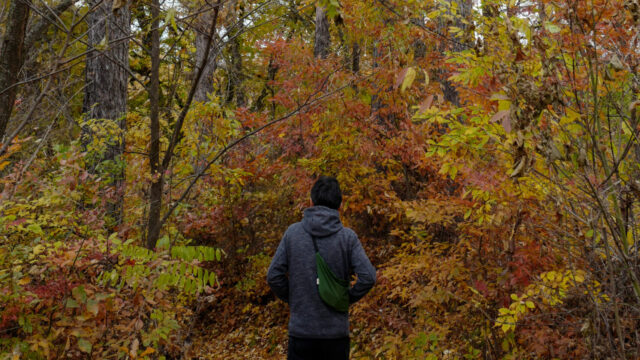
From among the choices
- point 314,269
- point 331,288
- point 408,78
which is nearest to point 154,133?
point 314,269

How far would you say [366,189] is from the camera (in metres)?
6.80

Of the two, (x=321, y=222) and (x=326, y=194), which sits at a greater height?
(x=326, y=194)

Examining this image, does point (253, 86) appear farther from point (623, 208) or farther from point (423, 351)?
point (623, 208)

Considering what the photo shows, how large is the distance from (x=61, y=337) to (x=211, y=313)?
5643mm

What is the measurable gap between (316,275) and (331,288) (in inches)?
5.7

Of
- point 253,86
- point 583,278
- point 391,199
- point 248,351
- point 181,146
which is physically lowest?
point 248,351

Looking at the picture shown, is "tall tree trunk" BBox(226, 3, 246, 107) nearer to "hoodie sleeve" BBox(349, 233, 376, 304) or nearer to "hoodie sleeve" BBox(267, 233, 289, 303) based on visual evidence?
"hoodie sleeve" BBox(267, 233, 289, 303)

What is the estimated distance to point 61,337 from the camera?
11.5 ft

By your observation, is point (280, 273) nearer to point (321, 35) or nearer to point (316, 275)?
point (316, 275)

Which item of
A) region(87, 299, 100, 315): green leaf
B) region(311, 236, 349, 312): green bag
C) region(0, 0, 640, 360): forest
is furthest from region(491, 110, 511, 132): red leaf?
region(87, 299, 100, 315): green leaf

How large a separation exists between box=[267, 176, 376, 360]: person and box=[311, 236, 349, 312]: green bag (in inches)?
1.8

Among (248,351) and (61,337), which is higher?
(61,337)

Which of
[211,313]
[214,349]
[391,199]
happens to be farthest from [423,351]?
[211,313]

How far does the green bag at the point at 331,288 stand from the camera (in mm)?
3123
